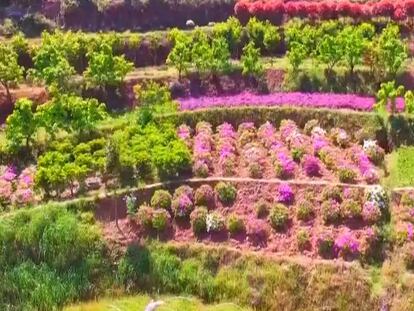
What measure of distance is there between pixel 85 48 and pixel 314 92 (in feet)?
43.6

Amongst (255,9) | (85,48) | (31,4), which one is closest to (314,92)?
(255,9)

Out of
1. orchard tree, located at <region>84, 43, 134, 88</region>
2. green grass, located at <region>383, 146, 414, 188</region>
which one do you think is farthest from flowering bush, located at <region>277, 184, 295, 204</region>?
orchard tree, located at <region>84, 43, 134, 88</region>

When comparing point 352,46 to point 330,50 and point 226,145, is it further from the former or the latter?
point 226,145

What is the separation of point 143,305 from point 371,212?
958 cm

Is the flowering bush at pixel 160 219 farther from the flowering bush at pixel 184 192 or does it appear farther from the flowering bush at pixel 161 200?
the flowering bush at pixel 184 192

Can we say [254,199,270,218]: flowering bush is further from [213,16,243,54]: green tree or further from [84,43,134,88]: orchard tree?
[213,16,243,54]: green tree

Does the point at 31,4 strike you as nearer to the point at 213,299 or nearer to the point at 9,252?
the point at 9,252

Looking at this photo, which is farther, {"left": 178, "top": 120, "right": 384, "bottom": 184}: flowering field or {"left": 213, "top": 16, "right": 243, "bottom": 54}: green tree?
{"left": 213, "top": 16, "right": 243, "bottom": 54}: green tree

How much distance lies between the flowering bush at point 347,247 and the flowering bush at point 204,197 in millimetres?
5616

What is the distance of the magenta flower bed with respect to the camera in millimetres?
36469

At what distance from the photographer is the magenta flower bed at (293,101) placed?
36.5 meters

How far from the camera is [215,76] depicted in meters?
41.4

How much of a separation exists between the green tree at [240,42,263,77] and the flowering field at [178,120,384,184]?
532cm

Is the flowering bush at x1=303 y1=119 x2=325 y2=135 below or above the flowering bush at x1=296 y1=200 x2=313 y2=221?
below
